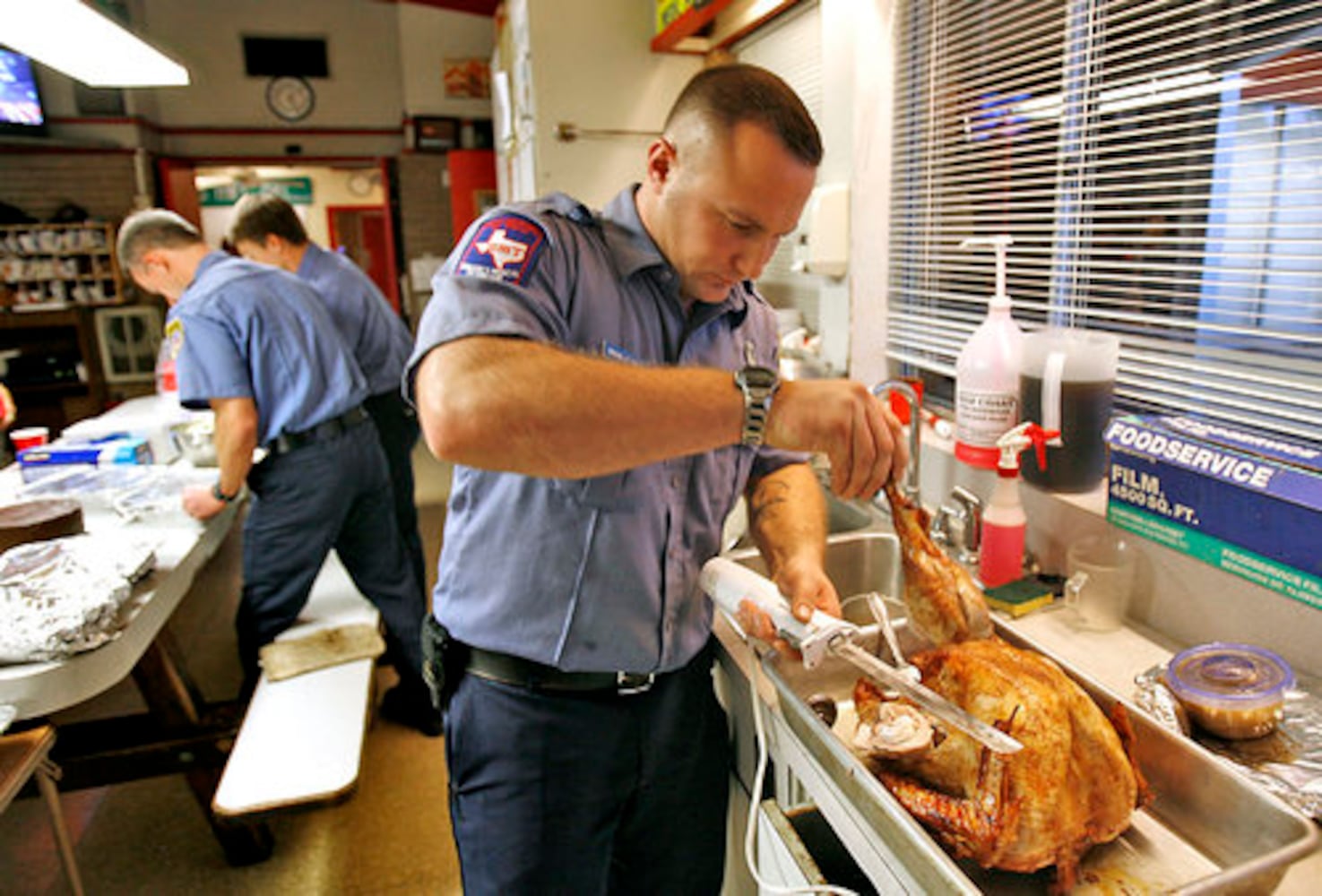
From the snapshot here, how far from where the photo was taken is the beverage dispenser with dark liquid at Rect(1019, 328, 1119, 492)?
1.64 meters

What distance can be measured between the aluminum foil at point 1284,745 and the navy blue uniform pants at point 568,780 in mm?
738

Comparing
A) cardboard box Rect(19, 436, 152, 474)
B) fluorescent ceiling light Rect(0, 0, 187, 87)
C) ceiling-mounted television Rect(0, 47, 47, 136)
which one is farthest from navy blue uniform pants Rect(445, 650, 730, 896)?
ceiling-mounted television Rect(0, 47, 47, 136)

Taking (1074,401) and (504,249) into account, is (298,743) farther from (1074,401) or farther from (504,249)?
(1074,401)

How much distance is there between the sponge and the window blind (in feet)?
1.52

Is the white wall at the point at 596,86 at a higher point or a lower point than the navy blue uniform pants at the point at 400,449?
higher

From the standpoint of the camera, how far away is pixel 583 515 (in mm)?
1264

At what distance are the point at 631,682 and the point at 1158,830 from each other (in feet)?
2.50

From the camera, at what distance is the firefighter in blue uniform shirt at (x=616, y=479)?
1.01 m

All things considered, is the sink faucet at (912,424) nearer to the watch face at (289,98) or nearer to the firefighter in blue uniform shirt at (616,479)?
the firefighter in blue uniform shirt at (616,479)

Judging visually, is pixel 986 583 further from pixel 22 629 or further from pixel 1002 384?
pixel 22 629

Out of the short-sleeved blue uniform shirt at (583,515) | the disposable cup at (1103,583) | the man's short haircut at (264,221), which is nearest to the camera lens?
the short-sleeved blue uniform shirt at (583,515)

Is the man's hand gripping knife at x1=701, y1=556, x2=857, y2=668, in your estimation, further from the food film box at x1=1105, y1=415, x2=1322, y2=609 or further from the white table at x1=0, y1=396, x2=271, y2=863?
the white table at x1=0, y1=396, x2=271, y2=863

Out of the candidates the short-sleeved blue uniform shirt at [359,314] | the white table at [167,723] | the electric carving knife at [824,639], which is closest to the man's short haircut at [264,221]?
the short-sleeved blue uniform shirt at [359,314]

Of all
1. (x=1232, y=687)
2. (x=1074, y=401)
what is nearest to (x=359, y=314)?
(x=1074, y=401)
